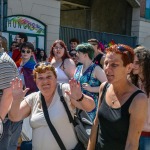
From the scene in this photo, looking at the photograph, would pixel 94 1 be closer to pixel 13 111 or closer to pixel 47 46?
pixel 47 46

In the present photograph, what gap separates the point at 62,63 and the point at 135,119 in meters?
2.91

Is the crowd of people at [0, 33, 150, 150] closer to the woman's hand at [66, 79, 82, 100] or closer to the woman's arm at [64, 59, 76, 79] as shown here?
the woman's hand at [66, 79, 82, 100]

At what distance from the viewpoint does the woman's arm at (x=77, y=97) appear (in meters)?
2.72

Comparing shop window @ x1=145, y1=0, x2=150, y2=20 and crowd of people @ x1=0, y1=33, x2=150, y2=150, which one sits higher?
shop window @ x1=145, y1=0, x2=150, y2=20

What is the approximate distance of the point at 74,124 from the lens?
2.85 metres

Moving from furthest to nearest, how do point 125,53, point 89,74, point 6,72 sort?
point 89,74, point 6,72, point 125,53

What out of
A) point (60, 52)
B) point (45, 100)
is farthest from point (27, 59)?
point (45, 100)

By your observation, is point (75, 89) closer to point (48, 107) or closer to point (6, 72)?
point (48, 107)

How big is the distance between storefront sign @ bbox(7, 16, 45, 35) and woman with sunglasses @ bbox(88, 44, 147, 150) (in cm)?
811

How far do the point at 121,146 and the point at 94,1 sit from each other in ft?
62.3

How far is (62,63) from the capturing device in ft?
16.8

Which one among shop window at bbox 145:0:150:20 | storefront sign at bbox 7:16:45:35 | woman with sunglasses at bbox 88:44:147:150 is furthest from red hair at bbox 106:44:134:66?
shop window at bbox 145:0:150:20

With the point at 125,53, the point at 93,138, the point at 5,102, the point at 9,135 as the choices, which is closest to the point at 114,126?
the point at 93,138

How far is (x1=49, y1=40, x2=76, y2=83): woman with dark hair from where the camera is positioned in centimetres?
486
